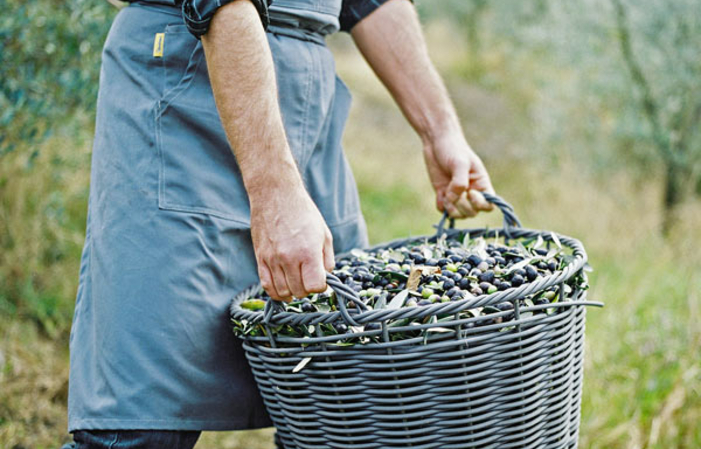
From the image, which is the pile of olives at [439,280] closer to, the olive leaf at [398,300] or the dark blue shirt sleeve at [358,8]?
the olive leaf at [398,300]

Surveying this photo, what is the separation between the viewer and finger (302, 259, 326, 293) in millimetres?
1263

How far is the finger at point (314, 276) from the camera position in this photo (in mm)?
1263

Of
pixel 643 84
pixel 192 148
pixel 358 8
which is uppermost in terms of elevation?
pixel 358 8

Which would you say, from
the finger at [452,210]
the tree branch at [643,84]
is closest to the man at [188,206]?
the finger at [452,210]

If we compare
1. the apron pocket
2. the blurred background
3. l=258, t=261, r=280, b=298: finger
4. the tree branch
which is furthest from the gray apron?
the tree branch

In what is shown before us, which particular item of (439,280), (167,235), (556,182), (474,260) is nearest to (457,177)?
(474,260)

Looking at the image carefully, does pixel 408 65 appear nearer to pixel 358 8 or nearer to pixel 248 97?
pixel 358 8

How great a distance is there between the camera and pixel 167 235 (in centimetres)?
152

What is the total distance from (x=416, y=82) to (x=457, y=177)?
34 centimetres

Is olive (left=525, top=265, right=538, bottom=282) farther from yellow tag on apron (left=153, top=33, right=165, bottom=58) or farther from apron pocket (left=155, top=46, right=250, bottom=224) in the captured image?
yellow tag on apron (left=153, top=33, right=165, bottom=58)

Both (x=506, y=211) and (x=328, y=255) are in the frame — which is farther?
(x=506, y=211)

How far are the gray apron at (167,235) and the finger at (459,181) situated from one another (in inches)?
18.7

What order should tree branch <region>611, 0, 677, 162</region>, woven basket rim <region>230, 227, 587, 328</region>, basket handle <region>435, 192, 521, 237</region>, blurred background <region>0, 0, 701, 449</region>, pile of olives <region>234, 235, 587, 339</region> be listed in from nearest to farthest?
woven basket rim <region>230, 227, 587, 328</region> → pile of olives <region>234, 235, 587, 339</region> → basket handle <region>435, 192, 521, 237</region> → blurred background <region>0, 0, 701, 449</region> → tree branch <region>611, 0, 677, 162</region>

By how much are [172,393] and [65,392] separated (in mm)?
1859
